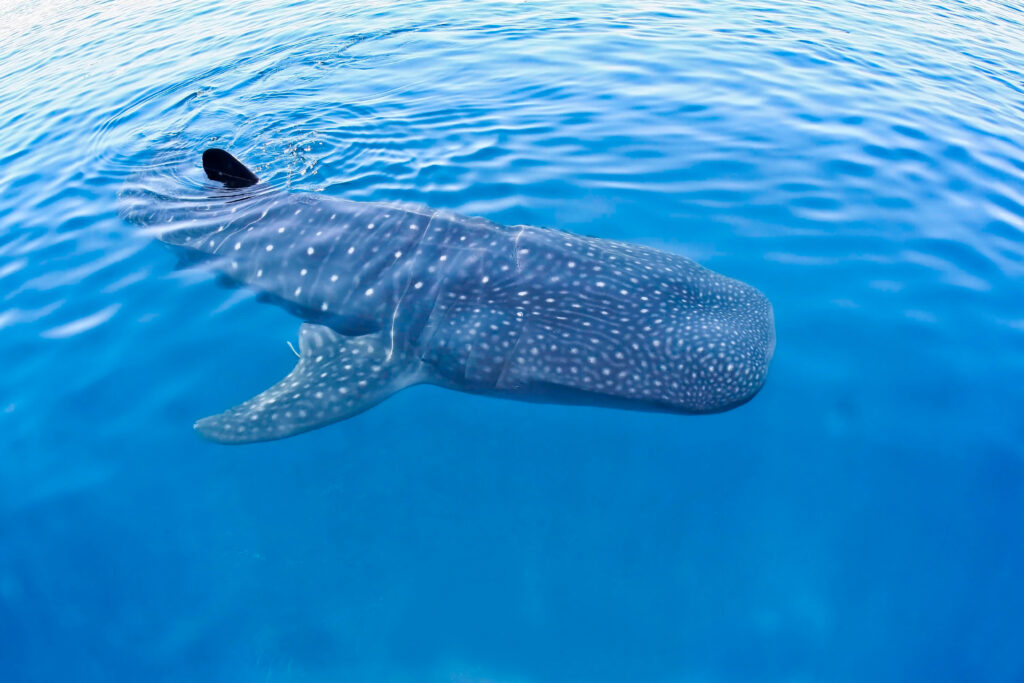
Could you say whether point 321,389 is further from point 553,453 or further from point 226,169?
point 226,169

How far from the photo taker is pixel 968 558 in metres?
3.97

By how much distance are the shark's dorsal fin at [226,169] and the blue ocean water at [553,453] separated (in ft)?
3.35

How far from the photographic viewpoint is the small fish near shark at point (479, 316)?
174 inches

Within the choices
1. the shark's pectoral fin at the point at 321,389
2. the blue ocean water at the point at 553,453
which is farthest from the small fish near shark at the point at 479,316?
the blue ocean water at the point at 553,453

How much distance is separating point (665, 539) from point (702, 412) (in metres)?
1.07

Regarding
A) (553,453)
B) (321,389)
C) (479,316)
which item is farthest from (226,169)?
(553,453)

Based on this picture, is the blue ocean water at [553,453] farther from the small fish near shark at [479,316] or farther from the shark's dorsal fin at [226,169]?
the shark's dorsal fin at [226,169]

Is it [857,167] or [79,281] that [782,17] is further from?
[79,281]

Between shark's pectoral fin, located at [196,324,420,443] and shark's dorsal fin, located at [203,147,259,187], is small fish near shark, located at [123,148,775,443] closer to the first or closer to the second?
shark's pectoral fin, located at [196,324,420,443]

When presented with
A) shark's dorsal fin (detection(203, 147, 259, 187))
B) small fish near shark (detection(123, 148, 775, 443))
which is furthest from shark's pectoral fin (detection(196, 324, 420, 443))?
shark's dorsal fin (detection(203, 147, 259, 187))

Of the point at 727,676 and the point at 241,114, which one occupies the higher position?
the point at 241,114

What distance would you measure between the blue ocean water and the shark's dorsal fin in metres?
1.02

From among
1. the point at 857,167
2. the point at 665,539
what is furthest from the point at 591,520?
the point at 857,167

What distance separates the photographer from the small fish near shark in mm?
4426
